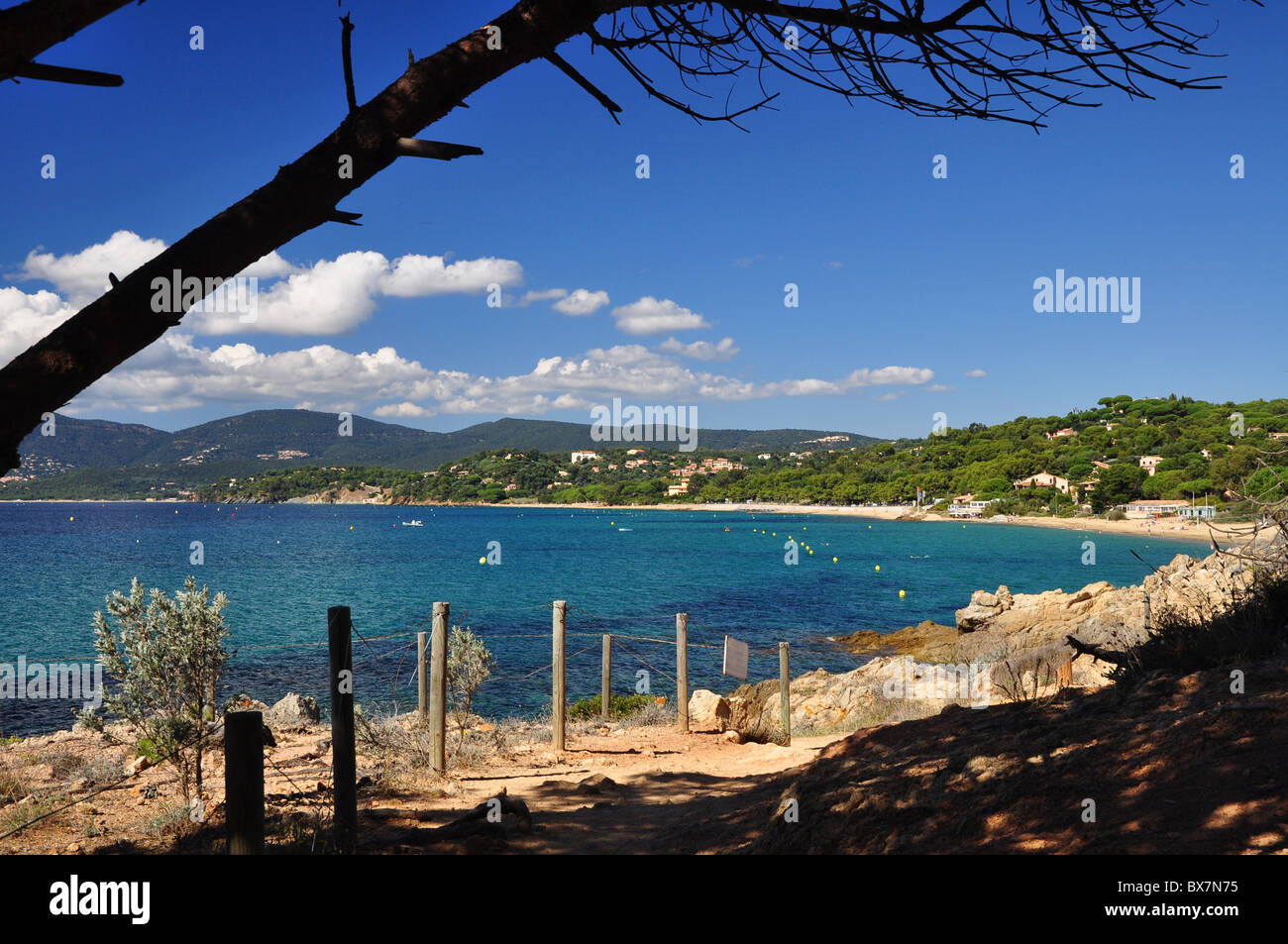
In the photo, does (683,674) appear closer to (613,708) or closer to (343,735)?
(613,708)

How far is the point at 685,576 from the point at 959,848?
156 ft

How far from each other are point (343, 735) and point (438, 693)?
9.16ft

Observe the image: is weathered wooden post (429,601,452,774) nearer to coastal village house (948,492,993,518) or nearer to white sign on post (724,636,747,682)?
white sign on post (724,636,747,682)

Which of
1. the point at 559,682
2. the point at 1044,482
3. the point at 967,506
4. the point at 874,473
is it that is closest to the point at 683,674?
the point at 559,682

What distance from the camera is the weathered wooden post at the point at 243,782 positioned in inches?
145

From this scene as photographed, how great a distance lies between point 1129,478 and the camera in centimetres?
8662

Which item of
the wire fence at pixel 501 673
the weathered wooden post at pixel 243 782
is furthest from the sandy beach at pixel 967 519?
the wire fence at pixel 501 673

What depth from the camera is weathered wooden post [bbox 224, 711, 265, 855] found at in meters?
3.68

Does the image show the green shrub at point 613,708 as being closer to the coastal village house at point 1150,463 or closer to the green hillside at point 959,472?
the green hillside at point 959,472

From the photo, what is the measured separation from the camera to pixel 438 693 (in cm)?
769

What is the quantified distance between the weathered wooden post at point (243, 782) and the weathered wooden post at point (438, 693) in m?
3.94

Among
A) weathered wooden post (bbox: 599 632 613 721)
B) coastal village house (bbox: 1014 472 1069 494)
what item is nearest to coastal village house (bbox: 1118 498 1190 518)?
coastal village house (bbox: 1014 472 1069 494)

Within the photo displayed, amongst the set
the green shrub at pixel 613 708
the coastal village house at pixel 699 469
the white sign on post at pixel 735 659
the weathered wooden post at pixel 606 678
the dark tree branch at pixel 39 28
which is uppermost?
the coastal village house at pixel 699 469
